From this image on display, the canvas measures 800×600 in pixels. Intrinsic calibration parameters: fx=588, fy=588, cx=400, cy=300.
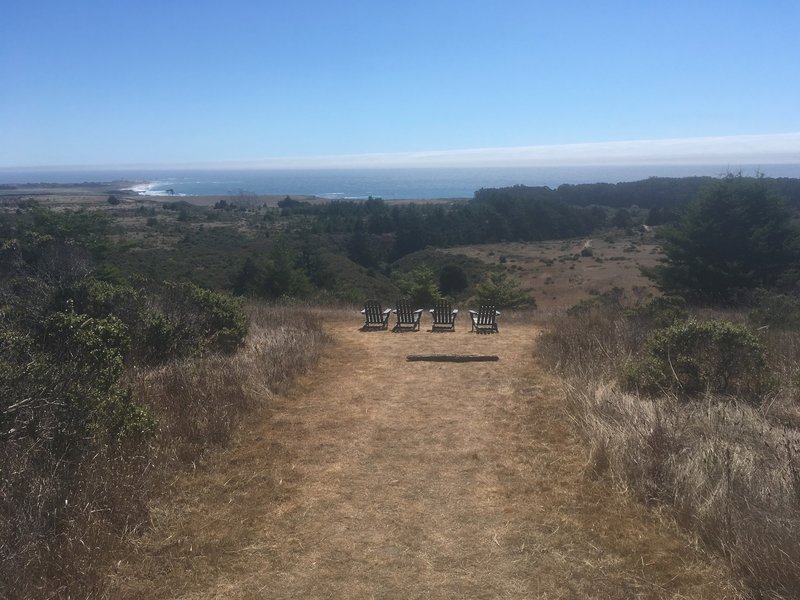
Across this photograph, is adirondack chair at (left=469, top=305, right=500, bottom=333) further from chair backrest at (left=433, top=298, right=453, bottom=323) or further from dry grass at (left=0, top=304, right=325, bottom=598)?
dry grass at (left=0, top=304, right=325, bottom=598)

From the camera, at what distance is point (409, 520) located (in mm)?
3879

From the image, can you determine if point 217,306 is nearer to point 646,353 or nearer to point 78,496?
point 78,496

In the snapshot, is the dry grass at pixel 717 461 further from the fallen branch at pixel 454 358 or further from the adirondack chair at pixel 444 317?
the adirondack chair at pixel 444 317

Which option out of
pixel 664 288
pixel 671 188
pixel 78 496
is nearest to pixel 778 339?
pixel 78 496

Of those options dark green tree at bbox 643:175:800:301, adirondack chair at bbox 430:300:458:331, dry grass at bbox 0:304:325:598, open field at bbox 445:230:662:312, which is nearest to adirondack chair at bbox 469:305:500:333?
adirondack chair at bbox 430:300:458:331

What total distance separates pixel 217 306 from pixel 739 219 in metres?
21.0

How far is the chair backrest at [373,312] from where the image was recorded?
12.0 m

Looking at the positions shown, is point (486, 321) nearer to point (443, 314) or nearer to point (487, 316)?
point (487, 316)

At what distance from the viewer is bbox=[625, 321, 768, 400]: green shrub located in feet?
19.8

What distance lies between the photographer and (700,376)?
611cm

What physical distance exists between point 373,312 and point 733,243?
55.1ft

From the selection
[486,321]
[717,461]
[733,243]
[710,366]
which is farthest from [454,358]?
[733,243]

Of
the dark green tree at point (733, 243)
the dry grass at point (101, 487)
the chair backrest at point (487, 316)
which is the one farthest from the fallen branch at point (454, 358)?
the dark green tree at point (733, 243)

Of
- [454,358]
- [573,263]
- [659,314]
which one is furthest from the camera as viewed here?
[573,263]
